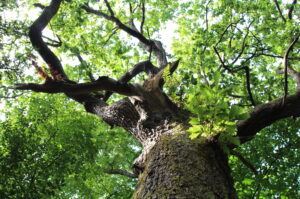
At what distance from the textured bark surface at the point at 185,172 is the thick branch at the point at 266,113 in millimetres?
650

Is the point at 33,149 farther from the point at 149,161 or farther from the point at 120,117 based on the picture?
the point at 149,161

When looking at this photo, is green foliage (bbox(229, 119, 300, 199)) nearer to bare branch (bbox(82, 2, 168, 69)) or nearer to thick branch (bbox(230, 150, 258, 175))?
thick branch (bbox(230, 150, 258, 175))

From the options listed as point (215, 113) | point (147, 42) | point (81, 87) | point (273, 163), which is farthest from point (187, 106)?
point (147, 42)

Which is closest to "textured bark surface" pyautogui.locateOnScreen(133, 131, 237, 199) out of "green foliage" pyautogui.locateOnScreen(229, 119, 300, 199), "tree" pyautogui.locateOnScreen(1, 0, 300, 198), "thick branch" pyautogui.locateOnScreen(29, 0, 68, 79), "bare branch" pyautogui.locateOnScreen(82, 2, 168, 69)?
"tree" pyautogui.locateOnScreen(1, 0, 300, 198)

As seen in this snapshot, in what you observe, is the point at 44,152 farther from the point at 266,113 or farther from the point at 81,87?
the point at 266,113

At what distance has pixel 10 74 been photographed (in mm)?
4543

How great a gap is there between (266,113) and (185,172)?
5.80 ft

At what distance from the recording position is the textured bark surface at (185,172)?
2104mm

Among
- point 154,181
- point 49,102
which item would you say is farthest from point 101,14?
point 154,181

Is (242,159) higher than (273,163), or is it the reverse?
(273,163)

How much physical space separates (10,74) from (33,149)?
161 cm

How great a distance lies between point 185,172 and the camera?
2.32 meters

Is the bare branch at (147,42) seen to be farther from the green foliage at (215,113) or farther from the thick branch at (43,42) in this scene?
the green foliage at (215,113)

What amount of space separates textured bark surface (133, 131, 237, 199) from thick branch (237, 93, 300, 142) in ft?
2.13
